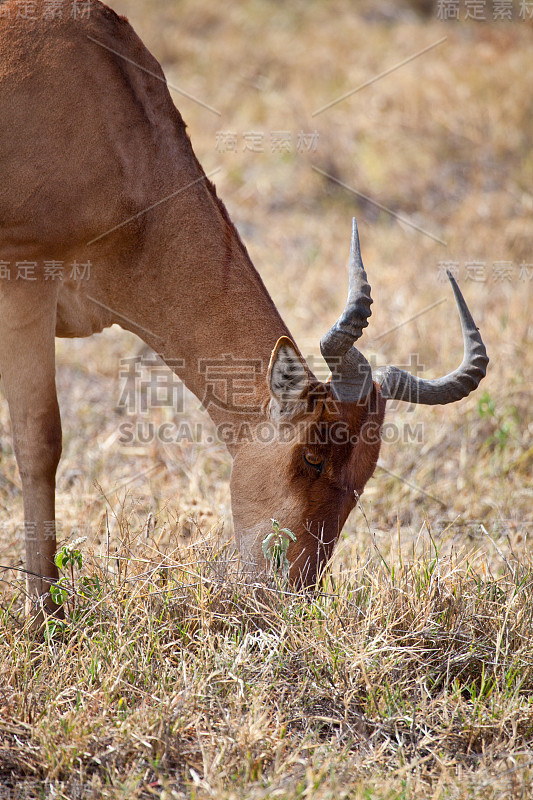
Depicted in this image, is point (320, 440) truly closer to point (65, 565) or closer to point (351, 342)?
point (351, 342)

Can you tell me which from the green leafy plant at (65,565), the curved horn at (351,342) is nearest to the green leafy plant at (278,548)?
the curved horn at (351,342)

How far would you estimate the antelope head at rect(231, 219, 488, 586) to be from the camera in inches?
160

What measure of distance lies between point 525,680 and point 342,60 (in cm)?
1212

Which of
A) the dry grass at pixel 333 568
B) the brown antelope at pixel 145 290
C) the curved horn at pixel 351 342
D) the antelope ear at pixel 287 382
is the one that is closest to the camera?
the dry grass at pixel 333 568

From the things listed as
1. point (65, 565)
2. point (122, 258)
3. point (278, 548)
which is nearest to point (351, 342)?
point (278, 548)

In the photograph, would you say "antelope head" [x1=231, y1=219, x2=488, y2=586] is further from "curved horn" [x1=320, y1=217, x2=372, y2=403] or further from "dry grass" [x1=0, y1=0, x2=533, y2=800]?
"dry grass" [x1=0, y1=0, x2=533, y2=800]

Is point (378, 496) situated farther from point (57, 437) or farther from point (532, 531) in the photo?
point (57, 437)

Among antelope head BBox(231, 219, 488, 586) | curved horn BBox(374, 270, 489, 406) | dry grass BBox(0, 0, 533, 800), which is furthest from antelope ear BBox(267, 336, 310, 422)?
dry grass BBox(0, 0, 533, 800)

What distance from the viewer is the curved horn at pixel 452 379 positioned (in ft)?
13.6

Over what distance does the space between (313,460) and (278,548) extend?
1.51 ft

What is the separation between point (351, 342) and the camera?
12.8 ft

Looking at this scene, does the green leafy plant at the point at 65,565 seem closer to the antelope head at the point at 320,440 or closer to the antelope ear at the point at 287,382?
the antelope head at the point at 320,440

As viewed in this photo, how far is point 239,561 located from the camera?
421 centimetres

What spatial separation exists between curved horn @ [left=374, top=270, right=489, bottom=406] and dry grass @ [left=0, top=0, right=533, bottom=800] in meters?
0.79
